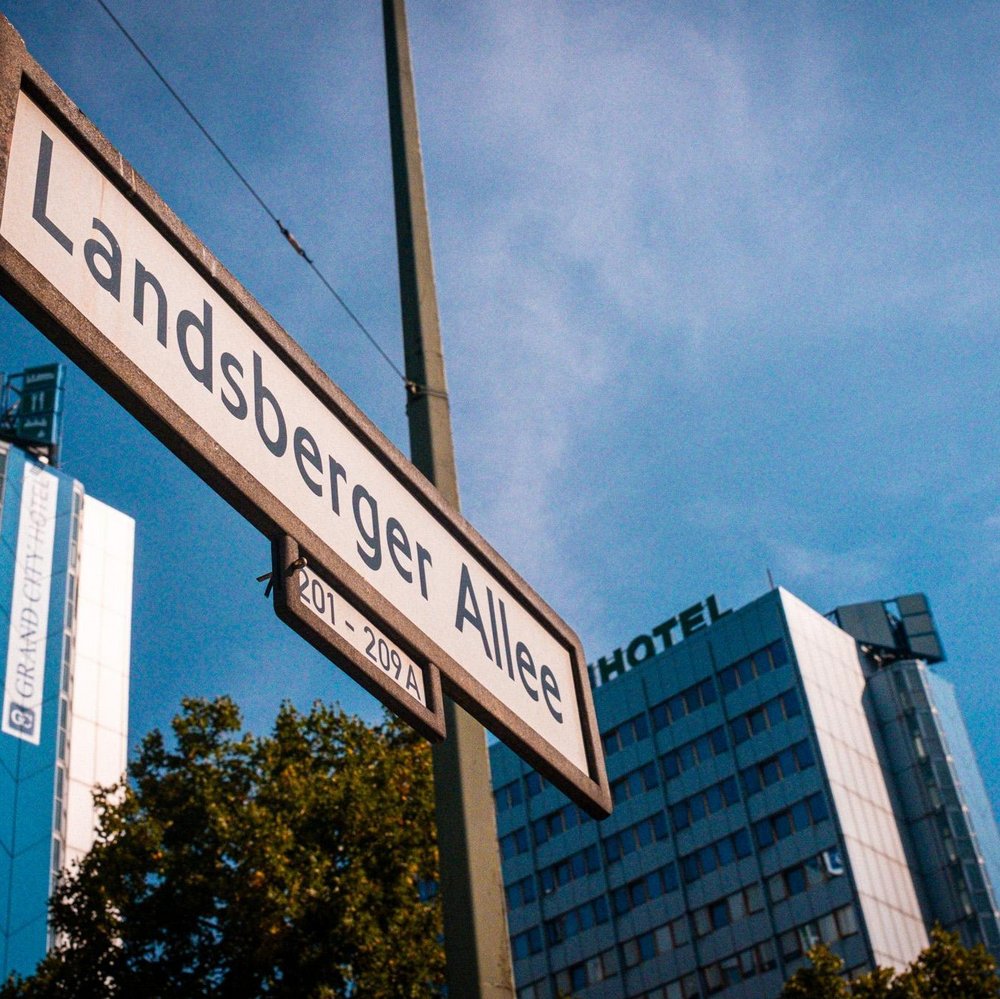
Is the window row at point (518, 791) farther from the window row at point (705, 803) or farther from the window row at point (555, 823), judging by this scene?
the window row at point (705, 803)

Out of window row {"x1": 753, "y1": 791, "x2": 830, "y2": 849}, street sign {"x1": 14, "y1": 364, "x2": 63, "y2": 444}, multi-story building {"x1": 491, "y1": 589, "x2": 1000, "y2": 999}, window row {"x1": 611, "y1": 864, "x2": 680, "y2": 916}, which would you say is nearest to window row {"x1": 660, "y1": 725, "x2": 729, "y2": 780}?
multi-story building {"x1": 491, "y1": 589, "x2": 1000, "y2": 999}

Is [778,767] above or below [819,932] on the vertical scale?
above

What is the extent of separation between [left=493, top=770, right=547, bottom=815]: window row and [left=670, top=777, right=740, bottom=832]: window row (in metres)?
8.99

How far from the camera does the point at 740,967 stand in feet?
199

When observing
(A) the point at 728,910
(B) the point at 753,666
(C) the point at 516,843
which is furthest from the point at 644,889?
(B) the point at 753,666

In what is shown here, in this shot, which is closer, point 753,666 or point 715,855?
point 715,855

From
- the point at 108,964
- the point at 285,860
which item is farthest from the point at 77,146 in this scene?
the point at 108,964

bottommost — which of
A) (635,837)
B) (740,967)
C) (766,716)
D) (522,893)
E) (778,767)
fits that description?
(740,967)

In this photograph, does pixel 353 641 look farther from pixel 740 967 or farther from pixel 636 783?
pixel 636 783

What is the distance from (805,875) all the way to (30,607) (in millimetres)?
40871

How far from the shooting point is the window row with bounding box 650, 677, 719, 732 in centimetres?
6669

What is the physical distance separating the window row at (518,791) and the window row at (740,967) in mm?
14279

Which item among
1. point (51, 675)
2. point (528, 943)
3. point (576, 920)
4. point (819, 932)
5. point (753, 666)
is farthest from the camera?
point (528, 943)

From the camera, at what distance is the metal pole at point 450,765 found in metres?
3.90
